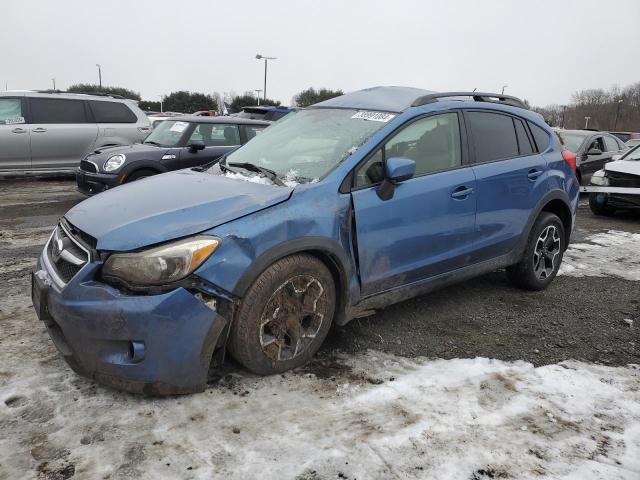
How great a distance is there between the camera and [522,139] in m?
4.62

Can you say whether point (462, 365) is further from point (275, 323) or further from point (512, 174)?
point (512, 174)

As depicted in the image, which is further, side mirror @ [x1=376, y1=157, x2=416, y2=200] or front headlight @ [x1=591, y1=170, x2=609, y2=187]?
front headlight @ [x1=591, y1=170, x2=609, y2=187]

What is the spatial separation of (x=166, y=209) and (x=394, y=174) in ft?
4.56

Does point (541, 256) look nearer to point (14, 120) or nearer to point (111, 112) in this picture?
point (111, 112)

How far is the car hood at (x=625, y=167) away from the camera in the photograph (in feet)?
28.9

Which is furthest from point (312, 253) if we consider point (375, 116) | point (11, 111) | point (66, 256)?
point (11, 111)

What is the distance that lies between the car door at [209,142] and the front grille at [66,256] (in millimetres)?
5074

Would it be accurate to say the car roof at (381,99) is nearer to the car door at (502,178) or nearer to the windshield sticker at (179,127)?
the car door at (502,178)

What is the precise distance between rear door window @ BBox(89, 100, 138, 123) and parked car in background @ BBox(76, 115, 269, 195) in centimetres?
252

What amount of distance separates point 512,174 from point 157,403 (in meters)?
3.18

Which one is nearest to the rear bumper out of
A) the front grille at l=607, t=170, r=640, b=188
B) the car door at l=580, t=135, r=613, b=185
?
the front grille at l=607, t=170, r=640, b=188

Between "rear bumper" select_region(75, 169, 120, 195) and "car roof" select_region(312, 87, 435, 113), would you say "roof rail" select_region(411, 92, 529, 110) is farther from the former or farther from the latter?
"rear bumper" select_region(75, 169, 120, 195)

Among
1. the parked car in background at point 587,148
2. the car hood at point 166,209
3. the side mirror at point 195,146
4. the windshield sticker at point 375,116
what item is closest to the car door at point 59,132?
the side mirror at point 195,146

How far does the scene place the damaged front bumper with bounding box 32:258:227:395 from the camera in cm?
259
